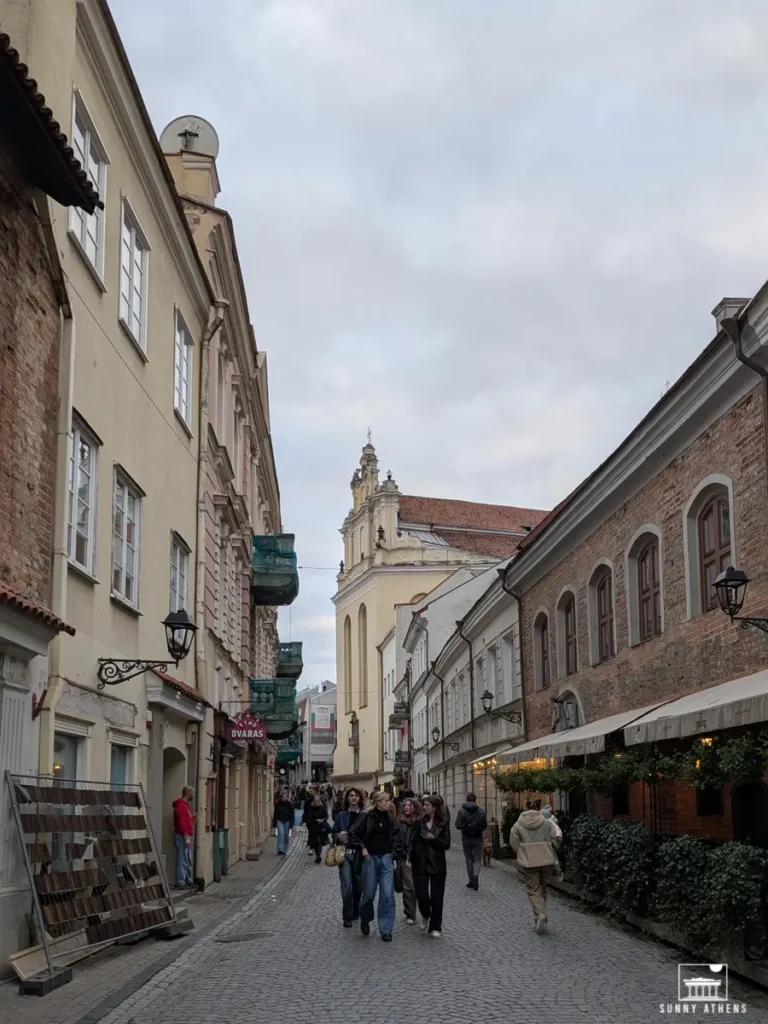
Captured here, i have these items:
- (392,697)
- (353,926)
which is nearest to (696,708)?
(353,926)

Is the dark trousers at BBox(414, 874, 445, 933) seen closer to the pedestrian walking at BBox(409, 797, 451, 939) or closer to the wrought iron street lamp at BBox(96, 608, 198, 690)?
the pedestrian walking at BBox(409, 797, 451, 939)

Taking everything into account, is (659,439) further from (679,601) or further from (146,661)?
(146,661)

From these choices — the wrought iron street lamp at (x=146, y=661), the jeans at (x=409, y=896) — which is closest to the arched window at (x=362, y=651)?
the jeans at (x=409, y=896)

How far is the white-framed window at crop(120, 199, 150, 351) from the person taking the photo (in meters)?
15.4

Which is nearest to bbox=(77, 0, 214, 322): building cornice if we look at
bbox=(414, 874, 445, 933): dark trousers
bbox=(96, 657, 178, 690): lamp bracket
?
bbox=(96, 657, 178, 690): lamp bracket

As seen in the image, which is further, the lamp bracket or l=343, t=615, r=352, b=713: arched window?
l=343, t=615, r=352, b=713: arched window

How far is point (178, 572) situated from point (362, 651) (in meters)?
Answer: 65.3

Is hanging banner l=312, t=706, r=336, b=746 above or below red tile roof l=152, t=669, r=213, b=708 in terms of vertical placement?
above

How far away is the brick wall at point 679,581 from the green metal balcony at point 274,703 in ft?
27.1

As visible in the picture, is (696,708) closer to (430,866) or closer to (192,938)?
(430,866)

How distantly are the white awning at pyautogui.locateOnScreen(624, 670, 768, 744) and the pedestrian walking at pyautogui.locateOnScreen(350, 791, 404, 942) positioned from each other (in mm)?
3150

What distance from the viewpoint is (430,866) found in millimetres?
13875

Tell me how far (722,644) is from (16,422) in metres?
9.28

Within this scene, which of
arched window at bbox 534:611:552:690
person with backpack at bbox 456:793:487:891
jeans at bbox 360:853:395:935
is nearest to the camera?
jeans at bbox 360:853:395:935
